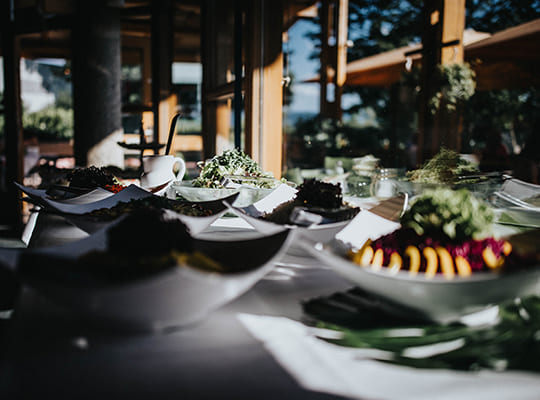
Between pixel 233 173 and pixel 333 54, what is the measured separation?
4.53 ft

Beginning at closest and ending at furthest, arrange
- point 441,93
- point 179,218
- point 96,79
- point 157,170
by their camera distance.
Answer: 1. point 179,218
2. point 157,170
3. point 441,93
4. point 96,79

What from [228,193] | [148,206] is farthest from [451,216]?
[228,193]

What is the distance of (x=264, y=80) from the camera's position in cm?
204

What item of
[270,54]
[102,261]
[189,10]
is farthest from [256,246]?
[189,10]

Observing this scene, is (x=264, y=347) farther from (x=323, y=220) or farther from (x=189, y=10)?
(x=189, y=10)

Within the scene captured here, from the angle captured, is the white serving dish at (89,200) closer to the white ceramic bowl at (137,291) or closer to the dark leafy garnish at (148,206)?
the dark leafy garnish at (148,206)

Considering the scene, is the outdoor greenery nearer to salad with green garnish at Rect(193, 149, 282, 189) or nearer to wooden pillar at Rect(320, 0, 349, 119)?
wooden pillar at Rect(320, 0, 349, 119)

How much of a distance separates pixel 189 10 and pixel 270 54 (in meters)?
1.92

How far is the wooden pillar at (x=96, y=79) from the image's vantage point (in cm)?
304

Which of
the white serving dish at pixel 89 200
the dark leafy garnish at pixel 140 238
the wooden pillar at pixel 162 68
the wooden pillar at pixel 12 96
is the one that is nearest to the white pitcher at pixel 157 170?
the white serving dish at pixel 89 200

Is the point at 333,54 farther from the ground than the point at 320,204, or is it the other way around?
the point at 333,54

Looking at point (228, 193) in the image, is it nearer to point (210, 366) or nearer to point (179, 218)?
point (179, 218)

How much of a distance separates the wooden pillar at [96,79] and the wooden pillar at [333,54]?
4.65ft

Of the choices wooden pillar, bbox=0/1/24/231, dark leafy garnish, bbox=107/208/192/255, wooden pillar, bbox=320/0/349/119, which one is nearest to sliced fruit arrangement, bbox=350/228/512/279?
dark leafy garnish, bbox=107/208/192/255
